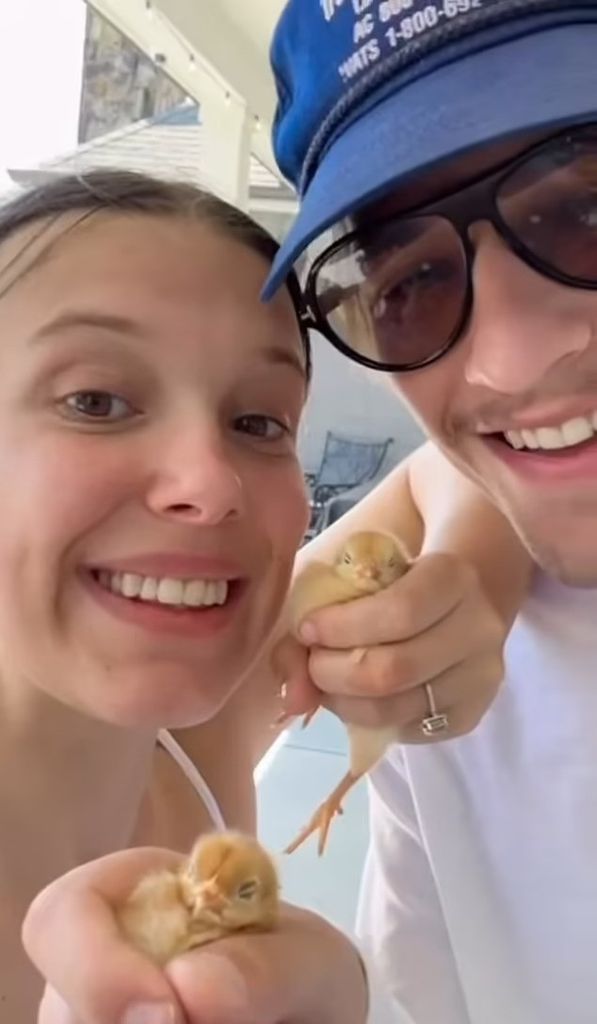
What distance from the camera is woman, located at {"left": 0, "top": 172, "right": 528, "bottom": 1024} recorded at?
75 cm

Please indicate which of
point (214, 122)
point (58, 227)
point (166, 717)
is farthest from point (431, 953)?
point (214, 122)

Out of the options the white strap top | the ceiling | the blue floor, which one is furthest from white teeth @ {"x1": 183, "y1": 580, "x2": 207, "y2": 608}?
the ceiling

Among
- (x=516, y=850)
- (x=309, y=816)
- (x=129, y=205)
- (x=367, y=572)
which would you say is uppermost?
(x=129, y=205)

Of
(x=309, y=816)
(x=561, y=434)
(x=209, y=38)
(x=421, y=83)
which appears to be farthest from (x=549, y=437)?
(x=209, y=38)

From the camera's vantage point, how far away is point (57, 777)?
2.92 ft

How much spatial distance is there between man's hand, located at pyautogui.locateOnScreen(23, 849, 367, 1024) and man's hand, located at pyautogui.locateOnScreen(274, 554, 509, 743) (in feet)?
0.59

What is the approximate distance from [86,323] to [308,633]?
252mm

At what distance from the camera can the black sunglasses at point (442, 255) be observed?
0.79 m

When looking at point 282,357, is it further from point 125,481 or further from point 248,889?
point 248,889

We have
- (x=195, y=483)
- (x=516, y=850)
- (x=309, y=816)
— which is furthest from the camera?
(x=309, y=816)

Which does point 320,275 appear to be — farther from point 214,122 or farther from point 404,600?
point 214,122

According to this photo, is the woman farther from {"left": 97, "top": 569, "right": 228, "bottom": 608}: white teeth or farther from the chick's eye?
the chick's eye

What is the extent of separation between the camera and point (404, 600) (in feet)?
2.44

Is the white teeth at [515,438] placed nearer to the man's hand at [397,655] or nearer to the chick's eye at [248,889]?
the man's hand at [397,655]
